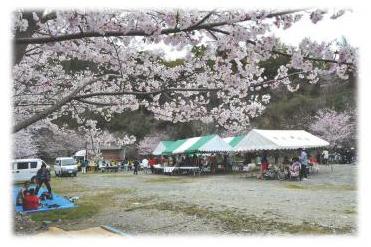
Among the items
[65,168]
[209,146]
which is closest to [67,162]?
[65,168]

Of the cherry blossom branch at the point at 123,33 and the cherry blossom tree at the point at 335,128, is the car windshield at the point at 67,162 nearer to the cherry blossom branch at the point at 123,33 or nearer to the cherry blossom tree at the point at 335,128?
the cherry blossom tree at the point at 335,128

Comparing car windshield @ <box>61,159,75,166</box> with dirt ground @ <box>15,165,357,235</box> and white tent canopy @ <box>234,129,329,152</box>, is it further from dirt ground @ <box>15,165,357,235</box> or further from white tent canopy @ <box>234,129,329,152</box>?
dirt ground @ <box>15,165,357,235</box>

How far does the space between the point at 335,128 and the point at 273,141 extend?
1769cm

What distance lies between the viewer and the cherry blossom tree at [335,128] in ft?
118

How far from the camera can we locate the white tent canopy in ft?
68.2

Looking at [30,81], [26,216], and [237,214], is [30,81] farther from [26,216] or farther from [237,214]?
[237,214]

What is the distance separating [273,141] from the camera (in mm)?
20703

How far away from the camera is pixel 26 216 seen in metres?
10.5

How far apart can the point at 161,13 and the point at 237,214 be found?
22.1 feet

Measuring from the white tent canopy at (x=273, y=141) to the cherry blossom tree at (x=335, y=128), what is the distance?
1351cm

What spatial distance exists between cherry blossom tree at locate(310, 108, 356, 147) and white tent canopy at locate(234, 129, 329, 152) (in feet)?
44.3

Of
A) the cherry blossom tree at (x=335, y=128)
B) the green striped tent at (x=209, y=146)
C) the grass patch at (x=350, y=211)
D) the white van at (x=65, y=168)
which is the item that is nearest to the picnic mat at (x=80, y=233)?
the grass patch at (x=350, y=211)

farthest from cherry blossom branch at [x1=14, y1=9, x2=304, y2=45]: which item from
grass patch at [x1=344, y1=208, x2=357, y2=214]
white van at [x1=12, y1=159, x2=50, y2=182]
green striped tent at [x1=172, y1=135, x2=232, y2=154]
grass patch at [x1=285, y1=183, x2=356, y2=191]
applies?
white van at [x1=12, y1=159, x2=50, y2=182]

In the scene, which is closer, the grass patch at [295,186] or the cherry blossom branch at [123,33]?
the cherry blossom branch at [123,33]
